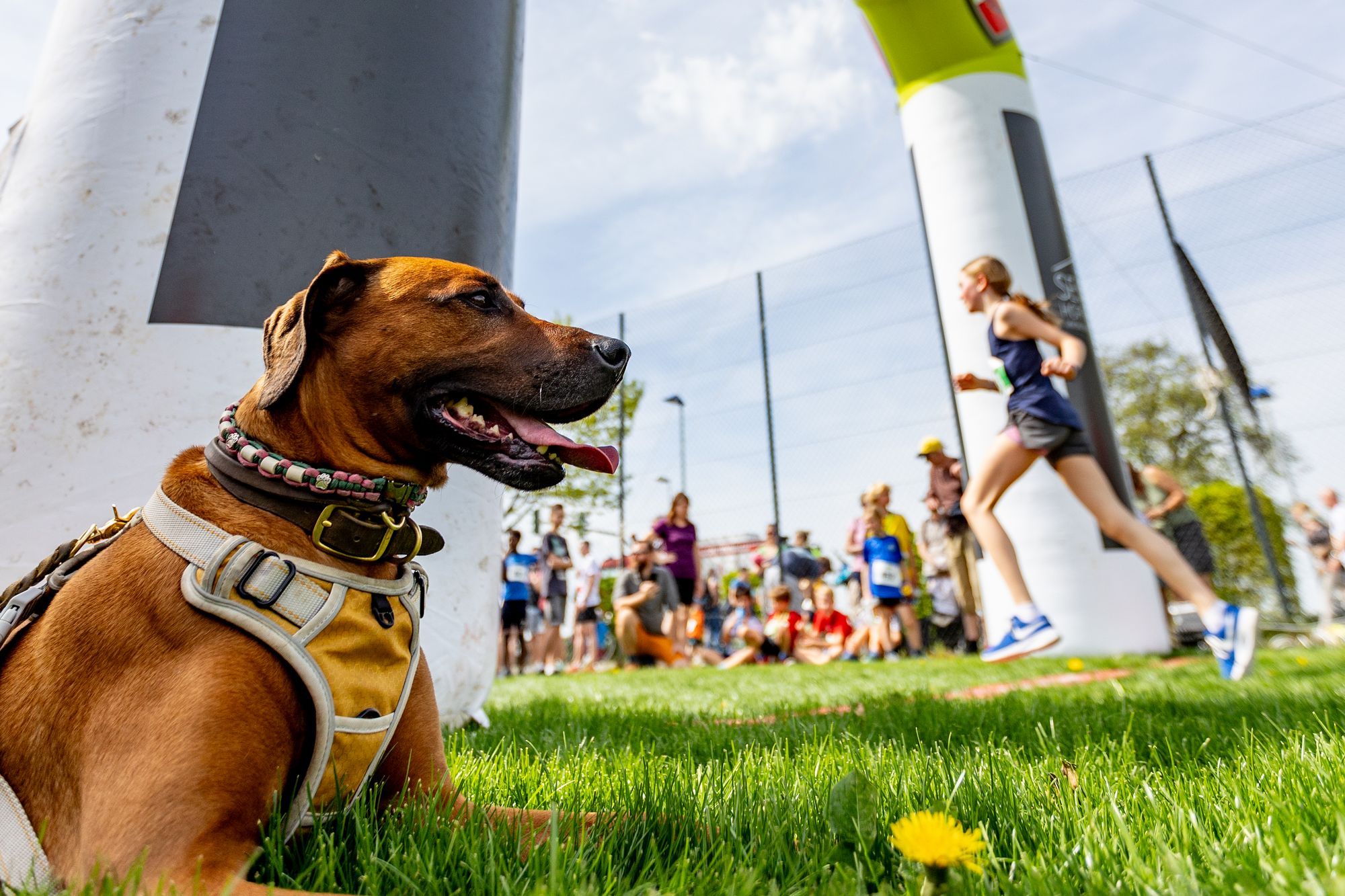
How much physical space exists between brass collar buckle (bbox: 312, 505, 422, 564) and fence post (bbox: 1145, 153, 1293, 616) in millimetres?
10921

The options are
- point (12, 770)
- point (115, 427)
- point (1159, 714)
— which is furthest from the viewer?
point (1159, 714)

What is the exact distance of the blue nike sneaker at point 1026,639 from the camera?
4.50 m

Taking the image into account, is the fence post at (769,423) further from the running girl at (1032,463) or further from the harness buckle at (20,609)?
the harness buckle at (20,609)

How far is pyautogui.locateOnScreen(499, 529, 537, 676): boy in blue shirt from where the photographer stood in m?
11.0

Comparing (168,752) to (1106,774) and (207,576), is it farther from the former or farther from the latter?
(1106,774)

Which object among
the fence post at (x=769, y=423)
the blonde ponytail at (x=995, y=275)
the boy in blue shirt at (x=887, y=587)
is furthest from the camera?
the fence post at (x=769, y=423)

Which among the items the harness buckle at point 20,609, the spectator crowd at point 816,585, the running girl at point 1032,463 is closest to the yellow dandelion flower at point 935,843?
the harness buckle at point 20,609

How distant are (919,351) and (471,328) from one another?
387 inches

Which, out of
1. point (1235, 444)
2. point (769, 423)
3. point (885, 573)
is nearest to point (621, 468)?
point (769, 423)

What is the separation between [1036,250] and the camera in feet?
25.2

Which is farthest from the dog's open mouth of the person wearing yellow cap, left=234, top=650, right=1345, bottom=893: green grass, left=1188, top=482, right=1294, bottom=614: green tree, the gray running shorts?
left=1188, top=482, right=1294, bottom=614: green tree

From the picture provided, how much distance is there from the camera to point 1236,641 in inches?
151

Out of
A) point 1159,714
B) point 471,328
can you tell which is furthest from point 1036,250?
point 471,328

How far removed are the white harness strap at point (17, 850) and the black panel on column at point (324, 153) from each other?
1744 mm
